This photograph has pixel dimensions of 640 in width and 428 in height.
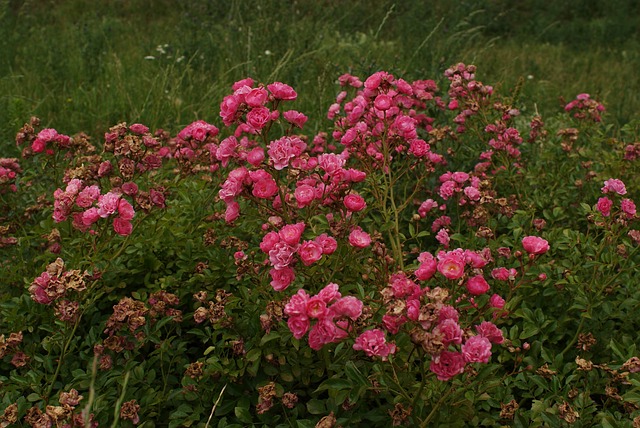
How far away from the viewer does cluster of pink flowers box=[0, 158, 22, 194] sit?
2.12 m

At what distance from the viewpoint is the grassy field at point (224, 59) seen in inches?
168

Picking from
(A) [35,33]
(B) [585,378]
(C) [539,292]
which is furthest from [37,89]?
(B) [585,378]

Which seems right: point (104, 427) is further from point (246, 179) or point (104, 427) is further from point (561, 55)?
point (561, 55)

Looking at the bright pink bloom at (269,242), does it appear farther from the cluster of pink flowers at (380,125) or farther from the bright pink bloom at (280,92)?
the cluster of pink flowers at (380,125)

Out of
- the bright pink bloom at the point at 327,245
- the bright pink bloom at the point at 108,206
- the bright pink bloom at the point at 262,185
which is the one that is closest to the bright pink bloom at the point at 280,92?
the bright pink bloom at the point at 262,185

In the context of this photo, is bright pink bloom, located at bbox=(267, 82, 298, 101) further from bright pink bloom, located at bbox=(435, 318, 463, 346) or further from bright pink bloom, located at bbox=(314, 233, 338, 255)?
bright pink bloom, located at bbox=(435, 318, 463, 346)

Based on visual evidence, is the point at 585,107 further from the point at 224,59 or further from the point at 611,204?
the point at 224,59

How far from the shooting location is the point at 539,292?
217 cm

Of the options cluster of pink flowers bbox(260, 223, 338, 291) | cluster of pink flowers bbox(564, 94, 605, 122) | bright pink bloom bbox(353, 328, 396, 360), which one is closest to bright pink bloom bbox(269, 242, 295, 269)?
cluster of pink flowers bbox(260, 223, 338, 291)

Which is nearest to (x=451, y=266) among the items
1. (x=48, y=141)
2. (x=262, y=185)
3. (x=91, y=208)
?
(x=262, y=185)

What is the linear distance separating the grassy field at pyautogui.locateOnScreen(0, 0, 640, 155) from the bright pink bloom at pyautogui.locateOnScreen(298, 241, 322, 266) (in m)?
2.57

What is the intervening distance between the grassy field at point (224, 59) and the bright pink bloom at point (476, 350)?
2831 millimetres

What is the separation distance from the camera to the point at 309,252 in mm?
1501

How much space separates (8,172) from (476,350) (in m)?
1.73
